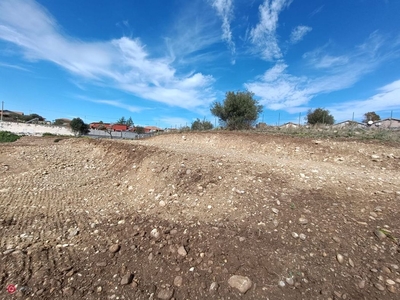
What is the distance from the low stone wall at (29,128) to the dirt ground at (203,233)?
3825 centimetres

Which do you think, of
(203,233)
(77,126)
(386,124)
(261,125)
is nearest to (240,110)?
(261,125)

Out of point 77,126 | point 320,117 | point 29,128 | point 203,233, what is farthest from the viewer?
point 77,126

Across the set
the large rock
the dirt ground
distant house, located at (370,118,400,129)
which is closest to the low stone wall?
the dirt ground

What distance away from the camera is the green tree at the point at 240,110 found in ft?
52.6

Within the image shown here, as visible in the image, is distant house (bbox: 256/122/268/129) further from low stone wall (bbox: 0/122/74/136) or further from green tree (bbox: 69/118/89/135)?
low stone wall (bbox: 0/122/74/136)

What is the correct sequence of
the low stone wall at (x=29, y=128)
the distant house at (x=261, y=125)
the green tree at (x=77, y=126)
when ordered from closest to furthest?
the distant house at (x=261, y=125) < the low stone wall at (x=29, y=128) < the green tree at (x=77, y=126)

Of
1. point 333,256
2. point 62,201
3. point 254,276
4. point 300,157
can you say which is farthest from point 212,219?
point 300,157

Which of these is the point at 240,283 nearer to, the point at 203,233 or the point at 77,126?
the point at 203,233

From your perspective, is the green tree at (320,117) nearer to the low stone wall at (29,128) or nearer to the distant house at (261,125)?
the distant house at (261,125)

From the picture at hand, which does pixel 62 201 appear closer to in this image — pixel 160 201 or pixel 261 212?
pixel 160 201

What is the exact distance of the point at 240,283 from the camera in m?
2.01

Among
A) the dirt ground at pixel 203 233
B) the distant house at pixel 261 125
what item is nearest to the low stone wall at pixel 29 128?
the distant house at pixel 261 125

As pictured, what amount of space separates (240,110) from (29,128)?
3818cm

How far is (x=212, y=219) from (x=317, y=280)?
1498 millimetres
